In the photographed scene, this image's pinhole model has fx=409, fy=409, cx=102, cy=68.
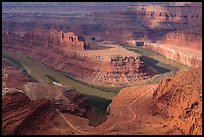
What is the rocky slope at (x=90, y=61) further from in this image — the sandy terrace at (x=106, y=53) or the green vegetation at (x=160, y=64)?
the green vegetation at (x=160, y=64)

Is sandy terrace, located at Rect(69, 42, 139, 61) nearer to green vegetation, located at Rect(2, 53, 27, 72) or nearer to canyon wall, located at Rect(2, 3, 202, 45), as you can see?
green vegetation, located at Rect(2, 53, 27, 72)

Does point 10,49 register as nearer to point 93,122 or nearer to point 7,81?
point 7,81

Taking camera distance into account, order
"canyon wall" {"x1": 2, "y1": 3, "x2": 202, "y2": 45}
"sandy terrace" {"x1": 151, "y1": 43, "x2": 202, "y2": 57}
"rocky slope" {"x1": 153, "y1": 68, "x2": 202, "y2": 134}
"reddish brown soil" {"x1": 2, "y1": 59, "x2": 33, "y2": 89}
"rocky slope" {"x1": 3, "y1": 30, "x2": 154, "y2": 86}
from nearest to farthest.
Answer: "rocky slope" {"x1": 153, "y1": 68, "x2": 202, "y2": 134}
"reddish brown soil" {"x1": 2, "y1": 59, "x2": 33, "y2": 89}
"rocky slope" {"x1": 3, "y1": 30, "x2": 154, "y2": 86}
"sandy terrace" {"x1": 151, "y1": 43, "x2": 202, "y2": 57}
"canyon wall" {"x1": 2, "y1": 3, "x2": 202, "y2": 45}

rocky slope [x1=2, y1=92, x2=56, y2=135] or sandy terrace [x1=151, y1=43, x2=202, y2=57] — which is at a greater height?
rocky slope [x1=2, y1=92, x2=56, y2=135]

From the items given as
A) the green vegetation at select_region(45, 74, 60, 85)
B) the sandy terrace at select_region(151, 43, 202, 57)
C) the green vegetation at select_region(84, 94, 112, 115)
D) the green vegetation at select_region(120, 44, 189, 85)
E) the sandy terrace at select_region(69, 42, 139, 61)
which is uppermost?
the sandy terrace at select_region(69, 42, 139, 61)

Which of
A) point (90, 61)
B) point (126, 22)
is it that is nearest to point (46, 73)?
point (90, 61)

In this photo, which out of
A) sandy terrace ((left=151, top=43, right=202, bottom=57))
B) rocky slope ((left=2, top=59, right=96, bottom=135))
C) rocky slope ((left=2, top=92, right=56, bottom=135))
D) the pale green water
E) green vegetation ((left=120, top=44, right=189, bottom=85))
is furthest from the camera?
sandy terrace ((left=151, top=43, right=202, bottom=57))

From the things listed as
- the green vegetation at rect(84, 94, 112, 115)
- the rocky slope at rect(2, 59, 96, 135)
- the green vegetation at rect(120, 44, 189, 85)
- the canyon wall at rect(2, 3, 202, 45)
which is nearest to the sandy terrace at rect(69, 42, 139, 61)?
the green vegetation at rect(120, 44, 189, 85)

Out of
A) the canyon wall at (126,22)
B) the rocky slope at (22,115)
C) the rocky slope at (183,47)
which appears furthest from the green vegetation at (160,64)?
the rocky slope at (22,115)

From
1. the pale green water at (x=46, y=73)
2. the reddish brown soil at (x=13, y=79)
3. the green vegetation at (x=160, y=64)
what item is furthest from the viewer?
the green vegetation at (x=160, y=64)

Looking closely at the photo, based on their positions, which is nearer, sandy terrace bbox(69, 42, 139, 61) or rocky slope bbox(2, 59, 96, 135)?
rocky slope bbox(2, 59, 96, 135)
